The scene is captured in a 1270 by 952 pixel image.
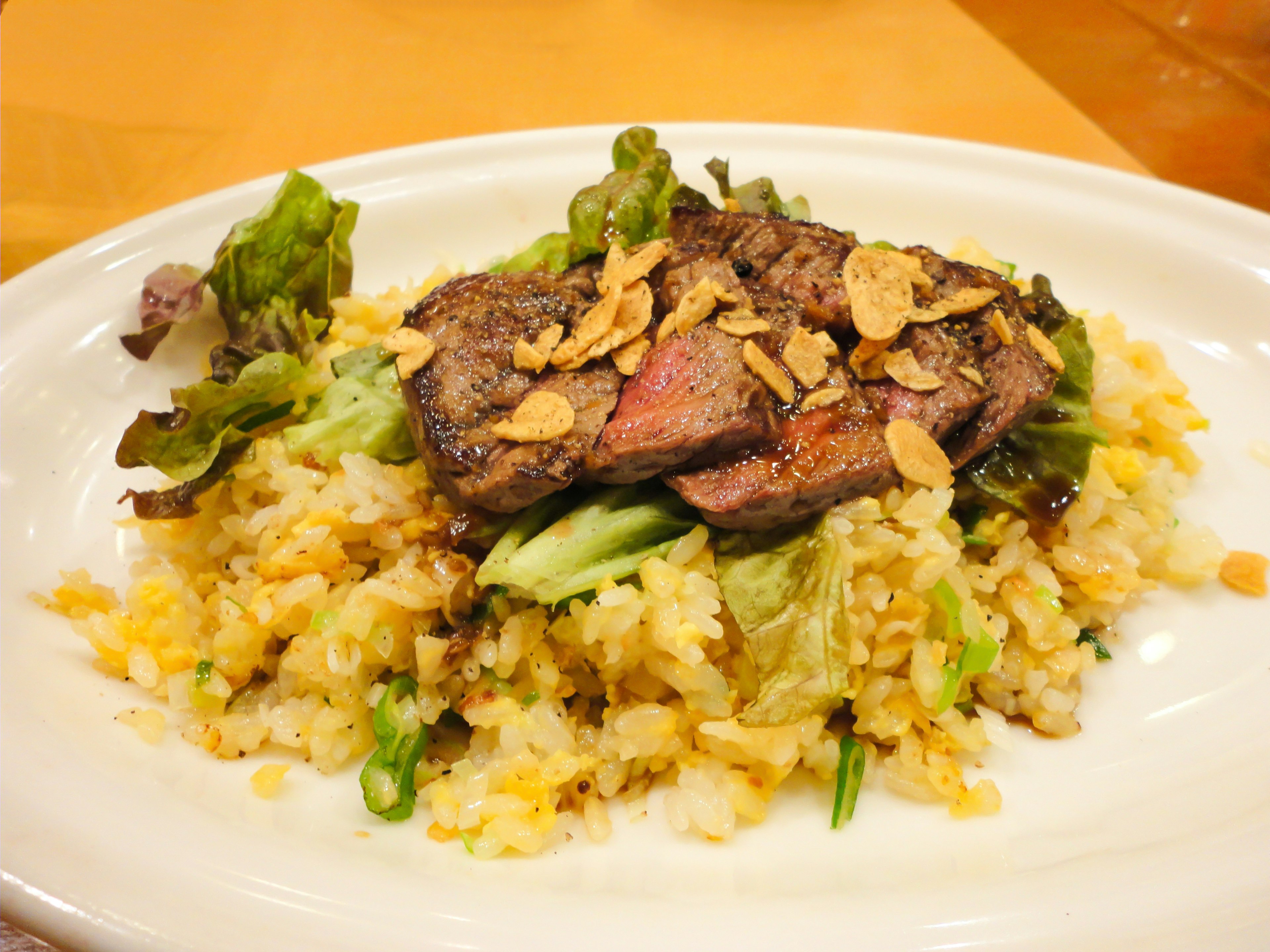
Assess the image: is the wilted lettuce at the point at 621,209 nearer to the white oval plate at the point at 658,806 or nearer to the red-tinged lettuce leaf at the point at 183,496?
the white oval plate at the point at 658,806

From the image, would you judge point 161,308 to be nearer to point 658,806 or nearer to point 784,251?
point 784,251

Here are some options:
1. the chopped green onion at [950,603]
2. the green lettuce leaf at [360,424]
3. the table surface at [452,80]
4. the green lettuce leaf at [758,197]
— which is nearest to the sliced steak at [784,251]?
the green lettuce leaf at [758,197]

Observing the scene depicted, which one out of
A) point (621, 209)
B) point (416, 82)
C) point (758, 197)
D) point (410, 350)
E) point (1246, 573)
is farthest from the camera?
point (416, 82)

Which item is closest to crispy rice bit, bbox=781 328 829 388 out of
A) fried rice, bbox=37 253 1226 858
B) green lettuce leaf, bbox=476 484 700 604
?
fried rice, bbox=37 253 1226 858

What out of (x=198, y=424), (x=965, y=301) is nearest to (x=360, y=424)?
(x=198, y=424)

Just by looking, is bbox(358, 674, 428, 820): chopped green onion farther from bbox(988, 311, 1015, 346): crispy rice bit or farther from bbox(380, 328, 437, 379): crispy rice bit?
bbox(988, 311, 1015, 346): crispy rice bit
